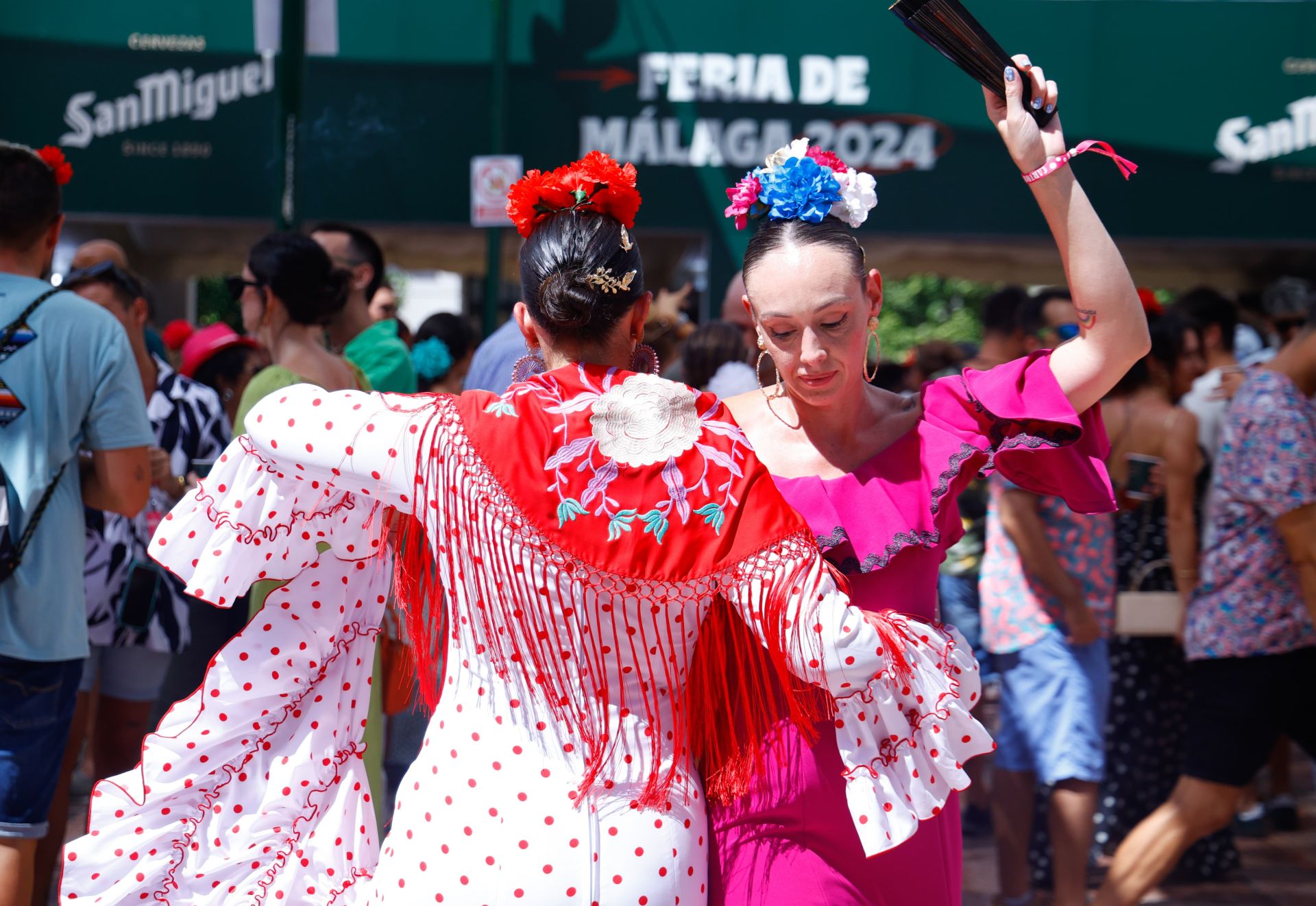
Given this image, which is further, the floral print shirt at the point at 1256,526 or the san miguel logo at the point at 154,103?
the san miguel logo at the point at 154,103

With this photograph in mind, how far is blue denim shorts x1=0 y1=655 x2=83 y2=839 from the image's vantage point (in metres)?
3.00

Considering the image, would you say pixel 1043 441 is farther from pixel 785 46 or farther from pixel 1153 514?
pixel 785 46

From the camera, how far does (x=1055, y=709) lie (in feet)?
13.3

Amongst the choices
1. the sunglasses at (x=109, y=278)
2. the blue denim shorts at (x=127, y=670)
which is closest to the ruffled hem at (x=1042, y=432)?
the blue denim shorts at (x=127, y=670)

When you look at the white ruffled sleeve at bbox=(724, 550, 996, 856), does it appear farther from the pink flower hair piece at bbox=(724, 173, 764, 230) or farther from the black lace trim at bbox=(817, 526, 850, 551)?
the pink flower hair piece at bbox=(724, 173, 764, 230)

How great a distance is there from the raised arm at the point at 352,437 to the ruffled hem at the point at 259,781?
0.19m

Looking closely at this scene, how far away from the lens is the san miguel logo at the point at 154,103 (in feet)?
31.8

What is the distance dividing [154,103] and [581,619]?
29.6 feet

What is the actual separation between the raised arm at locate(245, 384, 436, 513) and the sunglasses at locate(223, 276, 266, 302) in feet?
6.01

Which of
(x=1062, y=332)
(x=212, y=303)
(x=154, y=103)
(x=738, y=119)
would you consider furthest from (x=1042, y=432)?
(x=212, y=303)

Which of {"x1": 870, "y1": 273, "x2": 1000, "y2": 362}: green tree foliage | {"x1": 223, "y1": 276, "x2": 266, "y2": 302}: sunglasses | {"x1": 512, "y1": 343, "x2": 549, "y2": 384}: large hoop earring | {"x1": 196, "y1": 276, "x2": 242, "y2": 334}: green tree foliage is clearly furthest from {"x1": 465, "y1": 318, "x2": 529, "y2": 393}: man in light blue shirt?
{"x1": 870, "y1": 273, "x2": 1000, "y2": 362}: green tree foliage

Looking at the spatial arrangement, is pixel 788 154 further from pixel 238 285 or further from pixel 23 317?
pixel 238 285

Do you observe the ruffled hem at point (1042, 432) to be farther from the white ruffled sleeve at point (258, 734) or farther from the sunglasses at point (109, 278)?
the sunglasses at point (109, 278)

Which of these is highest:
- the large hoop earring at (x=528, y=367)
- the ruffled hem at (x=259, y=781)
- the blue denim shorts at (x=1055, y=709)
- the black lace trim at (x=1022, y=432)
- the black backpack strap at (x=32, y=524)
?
the large hoop earring at (x=528, y=367)
